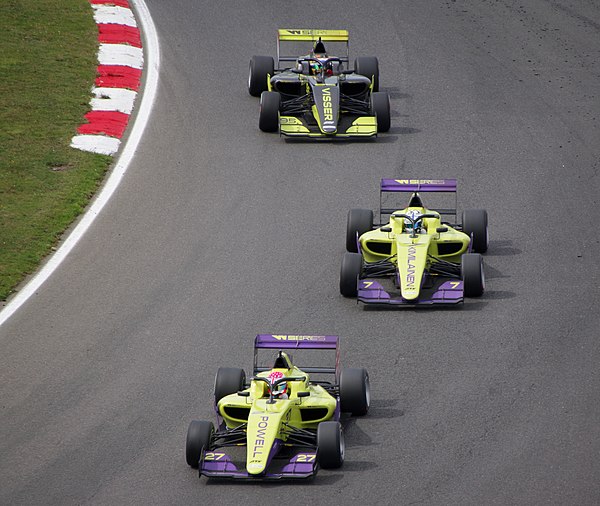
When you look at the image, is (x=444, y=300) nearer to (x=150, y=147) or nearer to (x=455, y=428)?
(x=455, y=428)

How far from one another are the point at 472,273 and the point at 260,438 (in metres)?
5.06

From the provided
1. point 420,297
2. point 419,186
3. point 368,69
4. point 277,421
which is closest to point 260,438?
point 277,421

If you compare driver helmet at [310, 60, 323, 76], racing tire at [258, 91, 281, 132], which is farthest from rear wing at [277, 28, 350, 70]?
racing tire at [258, 91, 281, 132]

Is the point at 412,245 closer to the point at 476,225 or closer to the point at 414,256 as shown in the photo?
the point at 414,256

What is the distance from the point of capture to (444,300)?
16438 mm

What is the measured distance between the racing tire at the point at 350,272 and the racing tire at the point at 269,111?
22.8 ft

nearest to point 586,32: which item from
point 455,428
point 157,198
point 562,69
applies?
point 562,69

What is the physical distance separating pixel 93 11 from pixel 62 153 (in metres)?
8.32

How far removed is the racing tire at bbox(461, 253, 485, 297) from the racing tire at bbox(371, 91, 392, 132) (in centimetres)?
698

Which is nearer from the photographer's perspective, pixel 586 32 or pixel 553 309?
pixel 553 309

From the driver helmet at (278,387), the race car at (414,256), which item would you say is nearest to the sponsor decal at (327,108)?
the race car at (414,256)

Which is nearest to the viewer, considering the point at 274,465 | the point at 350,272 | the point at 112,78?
the point at 274,465

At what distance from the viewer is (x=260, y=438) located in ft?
41.6

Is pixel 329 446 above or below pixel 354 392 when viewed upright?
below
